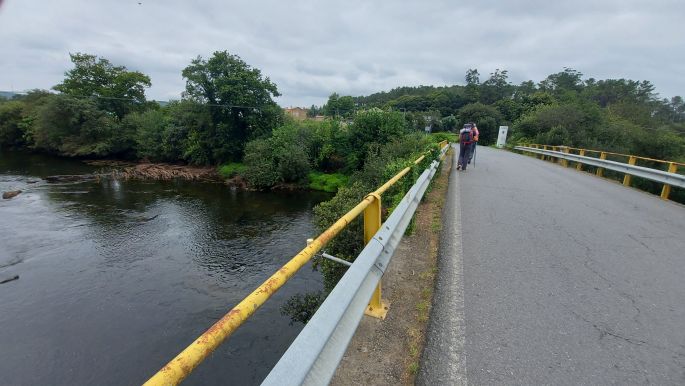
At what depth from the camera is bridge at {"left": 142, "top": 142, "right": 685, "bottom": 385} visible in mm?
1552

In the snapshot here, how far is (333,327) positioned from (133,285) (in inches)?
488

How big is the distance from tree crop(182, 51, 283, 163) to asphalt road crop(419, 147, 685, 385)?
3012 centimetres

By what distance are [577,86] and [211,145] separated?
92.6m

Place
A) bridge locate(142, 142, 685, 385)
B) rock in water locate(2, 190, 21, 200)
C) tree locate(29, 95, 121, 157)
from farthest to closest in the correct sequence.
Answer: tree locate(29, 95, 121, 157) < rock in water locate(2, 190, 21, 200) < bridge locate(142, 142, 685, 385)

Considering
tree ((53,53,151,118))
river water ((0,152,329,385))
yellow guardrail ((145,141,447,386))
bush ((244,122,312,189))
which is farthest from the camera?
tree ((53,53,151,118))

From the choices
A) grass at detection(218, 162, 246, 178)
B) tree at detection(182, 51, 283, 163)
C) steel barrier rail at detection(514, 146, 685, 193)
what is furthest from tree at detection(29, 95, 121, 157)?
steel barrier rail at detection(514, 146, 685, 193)

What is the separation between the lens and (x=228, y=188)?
2834cm

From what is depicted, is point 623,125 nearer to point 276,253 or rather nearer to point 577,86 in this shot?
point 276,253

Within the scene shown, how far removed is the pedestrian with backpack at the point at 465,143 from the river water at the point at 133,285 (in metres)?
7.13

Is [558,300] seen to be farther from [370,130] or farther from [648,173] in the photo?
[370,130]

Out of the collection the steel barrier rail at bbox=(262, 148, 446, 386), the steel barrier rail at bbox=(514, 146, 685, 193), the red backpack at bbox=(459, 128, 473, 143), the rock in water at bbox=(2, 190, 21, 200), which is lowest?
the rock in water at bbox=(2, 190, 21, 200)

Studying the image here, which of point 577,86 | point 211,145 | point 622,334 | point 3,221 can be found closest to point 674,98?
point 577,86

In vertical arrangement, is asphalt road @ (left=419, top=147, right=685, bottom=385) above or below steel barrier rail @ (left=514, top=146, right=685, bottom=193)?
below

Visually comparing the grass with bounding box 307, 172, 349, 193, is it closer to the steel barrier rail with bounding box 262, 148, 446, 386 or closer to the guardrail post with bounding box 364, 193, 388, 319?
the guardrail post with bounding box 364, 193, 388, 319
